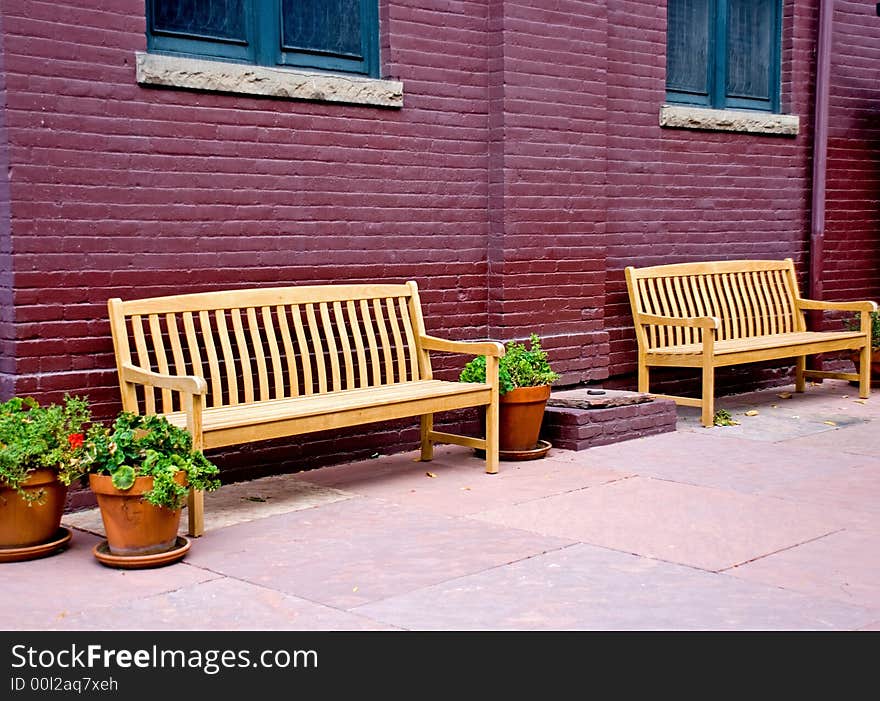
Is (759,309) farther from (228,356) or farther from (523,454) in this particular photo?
(228,356)

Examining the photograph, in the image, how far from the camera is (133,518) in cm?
488

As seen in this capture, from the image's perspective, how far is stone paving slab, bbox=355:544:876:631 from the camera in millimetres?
4156

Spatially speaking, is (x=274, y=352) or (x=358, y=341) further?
(x=358, y=341)

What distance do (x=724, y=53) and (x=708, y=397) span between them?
3.15m

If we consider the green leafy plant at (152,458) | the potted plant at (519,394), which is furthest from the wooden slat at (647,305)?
the green leafy plant at (152,458)

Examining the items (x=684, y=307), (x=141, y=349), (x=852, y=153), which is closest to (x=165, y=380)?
(x=141, y=349)

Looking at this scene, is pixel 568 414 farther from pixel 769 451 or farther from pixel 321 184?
pixel 321 184

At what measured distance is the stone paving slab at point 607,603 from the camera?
164 inches

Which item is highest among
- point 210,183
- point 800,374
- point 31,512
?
point 210,183

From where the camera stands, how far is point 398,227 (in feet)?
24.2

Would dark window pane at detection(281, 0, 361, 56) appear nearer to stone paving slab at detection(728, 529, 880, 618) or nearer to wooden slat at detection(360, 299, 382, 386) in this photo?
wooden slat at detection(360, 299, 382, 386)

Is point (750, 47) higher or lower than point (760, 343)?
higher

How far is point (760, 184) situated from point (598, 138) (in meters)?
2.23

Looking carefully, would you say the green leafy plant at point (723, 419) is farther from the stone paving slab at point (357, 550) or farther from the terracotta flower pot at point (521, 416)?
the stone paving slab at point (357, 550)
